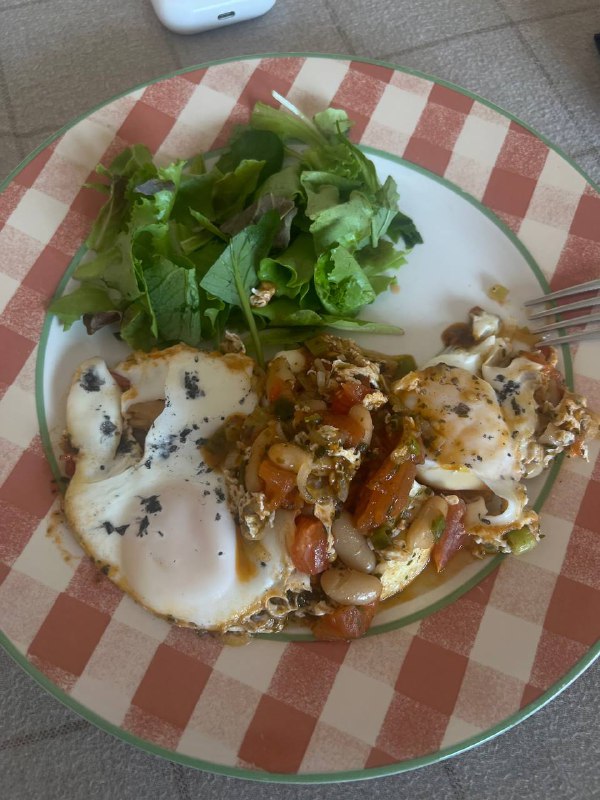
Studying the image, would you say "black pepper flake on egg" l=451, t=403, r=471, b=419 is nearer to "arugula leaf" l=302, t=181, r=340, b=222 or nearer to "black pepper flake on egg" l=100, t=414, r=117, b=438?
"arugula leaf" l=302, t=181, r=340, b=222

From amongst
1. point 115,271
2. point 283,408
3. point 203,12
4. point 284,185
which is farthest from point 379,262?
point 203,12

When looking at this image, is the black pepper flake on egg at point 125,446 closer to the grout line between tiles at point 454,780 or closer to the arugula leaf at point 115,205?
the arugula leaf at point 115,205

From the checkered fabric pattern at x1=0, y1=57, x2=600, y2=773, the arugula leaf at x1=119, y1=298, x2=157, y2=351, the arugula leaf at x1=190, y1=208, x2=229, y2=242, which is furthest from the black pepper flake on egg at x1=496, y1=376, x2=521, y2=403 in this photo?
the arugula leaf at x1=119, y1=298, x2=157, y2=351

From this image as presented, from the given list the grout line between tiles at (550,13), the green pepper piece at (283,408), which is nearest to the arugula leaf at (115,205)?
the green pepper piece at (283,408)

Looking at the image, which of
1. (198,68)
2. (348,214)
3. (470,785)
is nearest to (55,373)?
(348,214)

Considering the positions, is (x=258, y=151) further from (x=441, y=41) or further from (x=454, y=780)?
(x=454, y=780)

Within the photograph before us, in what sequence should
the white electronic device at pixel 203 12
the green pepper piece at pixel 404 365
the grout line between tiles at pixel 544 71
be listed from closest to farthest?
1. the green pepper piece at pixel 404 365
2. the white electronic device at pixel 203 12
3. the grout line between tiles at pixel 544 71

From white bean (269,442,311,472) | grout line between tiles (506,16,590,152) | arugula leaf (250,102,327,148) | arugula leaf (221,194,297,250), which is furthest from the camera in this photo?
grout line between tiles (506,16,590,152)

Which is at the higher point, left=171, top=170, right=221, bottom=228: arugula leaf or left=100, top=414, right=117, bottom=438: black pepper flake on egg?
left=171, top=170, right=221, bottom=228: arugula leaf
